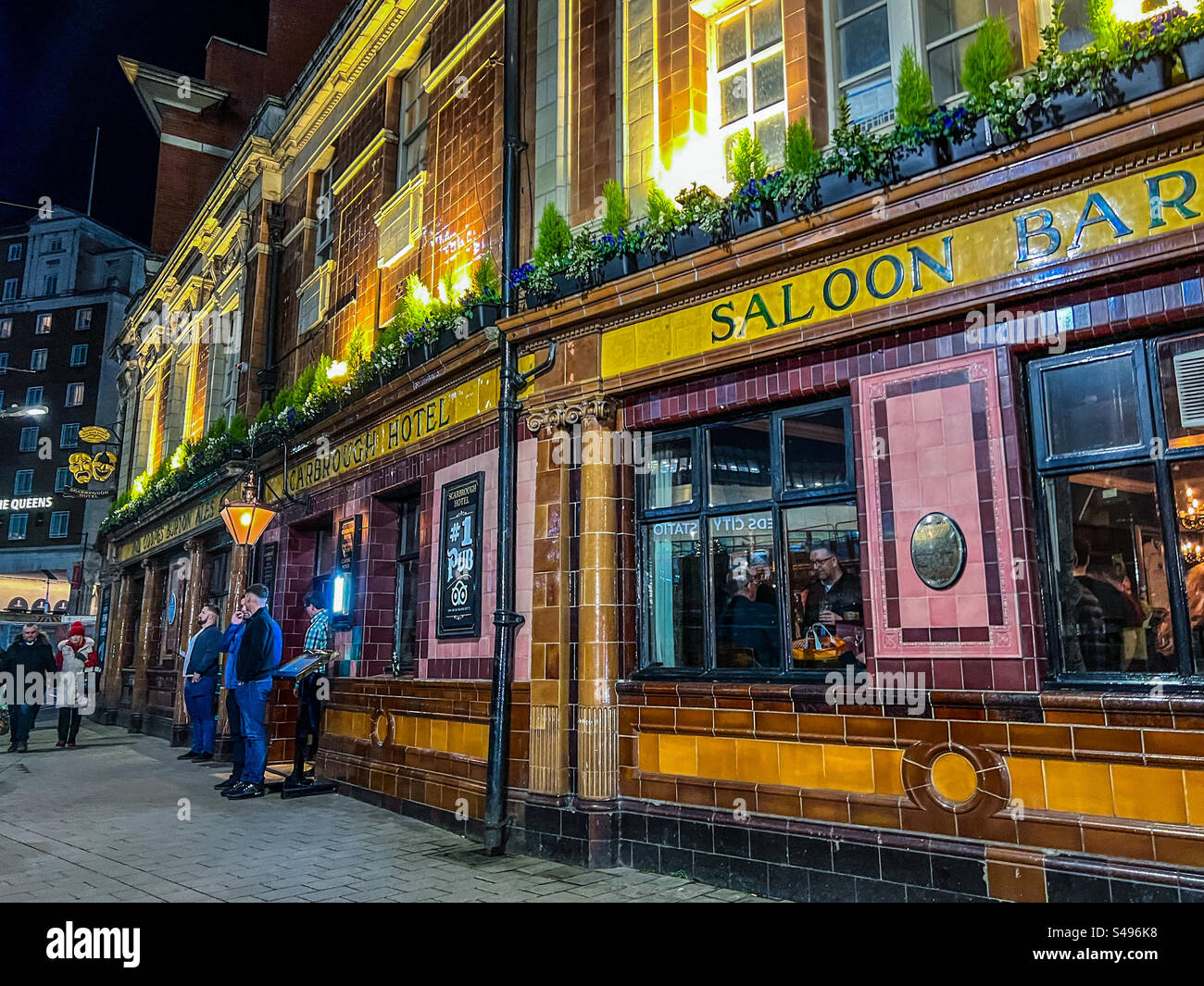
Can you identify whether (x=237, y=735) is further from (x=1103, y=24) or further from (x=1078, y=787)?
(x=1103, y=24)

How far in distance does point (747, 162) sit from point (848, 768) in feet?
14.2

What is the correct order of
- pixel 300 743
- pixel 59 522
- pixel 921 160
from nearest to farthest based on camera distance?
pixel 921 160 < pixel 300 743 < pixel 59 522

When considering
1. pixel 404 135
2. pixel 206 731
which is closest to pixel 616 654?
pixel 404 135

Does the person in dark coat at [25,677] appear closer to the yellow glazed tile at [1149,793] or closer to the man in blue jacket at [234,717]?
the man in blue jacket at [234,717]

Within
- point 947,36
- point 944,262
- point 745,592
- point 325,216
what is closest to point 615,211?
point 947,36

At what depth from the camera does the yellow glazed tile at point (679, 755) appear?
6562 mm

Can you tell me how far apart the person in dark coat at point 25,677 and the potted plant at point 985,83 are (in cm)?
1622

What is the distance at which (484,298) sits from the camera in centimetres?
880

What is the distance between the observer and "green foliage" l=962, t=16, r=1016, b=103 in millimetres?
5320

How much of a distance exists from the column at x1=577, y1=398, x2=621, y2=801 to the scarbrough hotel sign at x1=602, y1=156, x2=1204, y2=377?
2.65ft

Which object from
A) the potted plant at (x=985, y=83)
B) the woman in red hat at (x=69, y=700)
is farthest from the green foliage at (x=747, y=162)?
the woman in red hat at (x=69, y=700)

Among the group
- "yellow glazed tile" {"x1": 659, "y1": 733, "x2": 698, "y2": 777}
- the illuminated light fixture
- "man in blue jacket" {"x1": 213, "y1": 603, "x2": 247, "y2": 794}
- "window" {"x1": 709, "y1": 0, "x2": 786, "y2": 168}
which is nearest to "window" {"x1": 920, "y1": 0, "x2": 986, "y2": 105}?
"window" {"x1": 709, "y1": 0, "x2": 786, "y2": 168}
